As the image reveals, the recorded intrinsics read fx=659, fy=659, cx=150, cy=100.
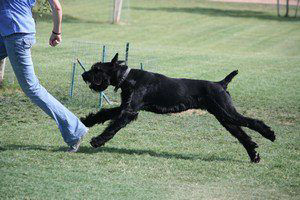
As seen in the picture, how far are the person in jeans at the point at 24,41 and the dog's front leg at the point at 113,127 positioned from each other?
407 mm

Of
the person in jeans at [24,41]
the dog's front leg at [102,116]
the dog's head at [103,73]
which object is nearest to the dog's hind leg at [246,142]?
the dog's front leg at [102,116]

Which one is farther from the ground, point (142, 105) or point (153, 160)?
point (142, 105)

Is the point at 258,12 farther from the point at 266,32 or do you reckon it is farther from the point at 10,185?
the point at 10,185

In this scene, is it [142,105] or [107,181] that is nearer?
[107,181]

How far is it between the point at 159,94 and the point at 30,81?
1.59m

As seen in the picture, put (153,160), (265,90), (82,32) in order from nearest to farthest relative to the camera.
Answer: (153,160), (265,90), (82,32)

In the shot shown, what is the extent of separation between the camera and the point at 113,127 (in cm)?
778

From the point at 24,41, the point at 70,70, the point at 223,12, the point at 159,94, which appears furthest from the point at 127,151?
the point at 223,12

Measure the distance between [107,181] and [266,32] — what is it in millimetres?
24105

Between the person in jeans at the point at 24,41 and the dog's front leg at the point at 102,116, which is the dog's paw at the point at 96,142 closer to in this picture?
the person in jeans at the point at 24,41

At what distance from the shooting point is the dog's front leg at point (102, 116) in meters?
8.25

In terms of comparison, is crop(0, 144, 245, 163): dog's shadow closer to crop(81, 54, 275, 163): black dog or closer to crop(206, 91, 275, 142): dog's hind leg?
crop(81, 54, 275, 163): black dog

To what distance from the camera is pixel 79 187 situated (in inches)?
244

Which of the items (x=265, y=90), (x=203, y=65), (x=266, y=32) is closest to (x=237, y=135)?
(x=265, y=90)
